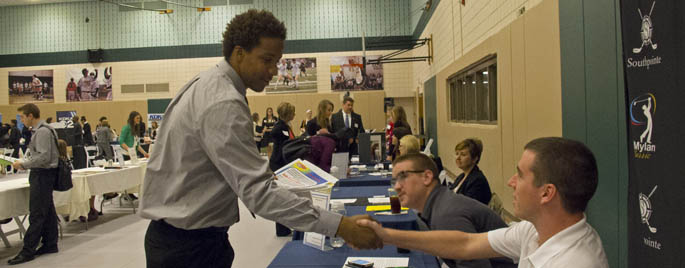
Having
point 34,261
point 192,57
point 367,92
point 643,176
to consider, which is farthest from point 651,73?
point 192,57

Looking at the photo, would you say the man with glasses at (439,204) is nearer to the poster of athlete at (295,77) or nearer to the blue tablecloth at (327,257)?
the blue tablecloth at (327,257)

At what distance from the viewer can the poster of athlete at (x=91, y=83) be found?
19.7m

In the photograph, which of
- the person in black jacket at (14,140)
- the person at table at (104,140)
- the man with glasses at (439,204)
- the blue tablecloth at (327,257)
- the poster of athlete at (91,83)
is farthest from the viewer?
the poster of athlete at (91,83)

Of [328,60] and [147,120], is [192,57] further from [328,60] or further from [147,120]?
[328,60]

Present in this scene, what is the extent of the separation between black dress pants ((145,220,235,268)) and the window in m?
5.37

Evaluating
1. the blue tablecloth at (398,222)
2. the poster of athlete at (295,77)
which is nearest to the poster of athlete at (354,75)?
the poster of athlete at (295,77)

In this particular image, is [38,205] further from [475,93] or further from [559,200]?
[475,93]

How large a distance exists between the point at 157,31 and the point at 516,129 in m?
17.1

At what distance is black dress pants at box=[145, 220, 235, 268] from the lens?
170 centimetres

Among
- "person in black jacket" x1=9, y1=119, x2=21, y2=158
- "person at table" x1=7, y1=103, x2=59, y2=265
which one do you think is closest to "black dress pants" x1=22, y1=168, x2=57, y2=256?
"person at table" x1=7, y1=103, x2=59, y2=265

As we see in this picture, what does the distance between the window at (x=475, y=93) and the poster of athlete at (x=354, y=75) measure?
8.43m

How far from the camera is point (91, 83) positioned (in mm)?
19750

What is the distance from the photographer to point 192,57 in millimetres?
18969

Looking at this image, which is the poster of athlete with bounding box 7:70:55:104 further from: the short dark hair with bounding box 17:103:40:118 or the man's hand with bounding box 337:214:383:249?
the man's hand with bounding box 337:214:383:249
